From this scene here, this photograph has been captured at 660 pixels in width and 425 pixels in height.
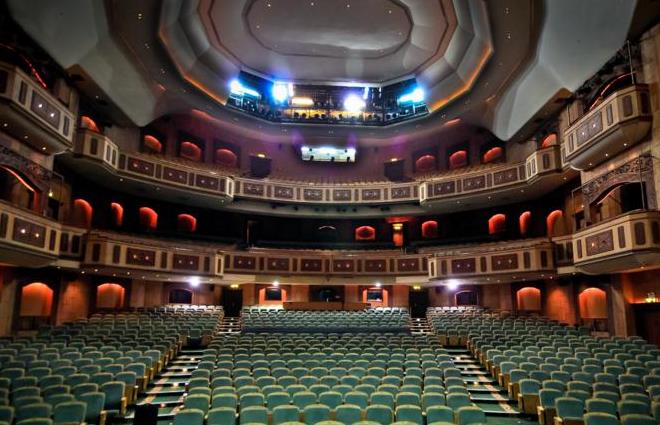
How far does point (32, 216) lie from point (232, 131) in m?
14.3

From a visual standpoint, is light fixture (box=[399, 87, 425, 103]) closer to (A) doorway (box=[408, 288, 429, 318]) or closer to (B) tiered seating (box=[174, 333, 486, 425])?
(A) doorway (box=[408, 288, 429, 318])

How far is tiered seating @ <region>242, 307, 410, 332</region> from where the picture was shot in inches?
624

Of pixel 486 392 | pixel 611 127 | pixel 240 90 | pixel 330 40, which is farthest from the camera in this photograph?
pixel 240 90

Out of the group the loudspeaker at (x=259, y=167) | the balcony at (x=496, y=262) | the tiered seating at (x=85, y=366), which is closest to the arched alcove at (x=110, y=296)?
the tiered seating at (x=85, y=366)

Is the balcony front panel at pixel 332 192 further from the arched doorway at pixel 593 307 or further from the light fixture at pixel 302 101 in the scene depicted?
the arched doorway at pixel 593 307

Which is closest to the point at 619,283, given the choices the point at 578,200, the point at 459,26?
the point at 578,200

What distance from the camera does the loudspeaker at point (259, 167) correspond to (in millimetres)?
26672

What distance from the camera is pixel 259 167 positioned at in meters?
26.8

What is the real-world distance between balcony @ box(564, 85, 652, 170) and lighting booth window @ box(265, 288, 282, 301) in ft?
49.4

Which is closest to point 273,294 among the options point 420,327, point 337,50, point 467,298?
point 420,327

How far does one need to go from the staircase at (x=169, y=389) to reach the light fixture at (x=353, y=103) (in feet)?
51.8

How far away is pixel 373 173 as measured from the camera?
91.0ft

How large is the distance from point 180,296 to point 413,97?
49.0 feet

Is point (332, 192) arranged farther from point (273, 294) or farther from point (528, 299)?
point (528, 299)
